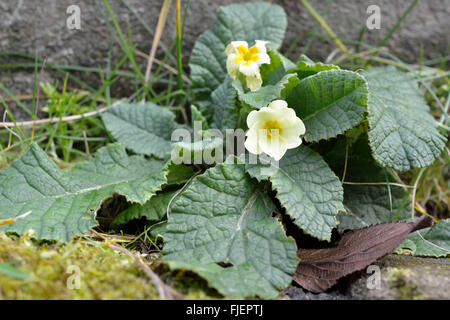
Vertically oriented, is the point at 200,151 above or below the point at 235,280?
above

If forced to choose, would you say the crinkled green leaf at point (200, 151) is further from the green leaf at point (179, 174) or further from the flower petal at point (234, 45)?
the flower petal at point (234, 45)

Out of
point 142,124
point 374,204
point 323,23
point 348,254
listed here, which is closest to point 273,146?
point 348,254

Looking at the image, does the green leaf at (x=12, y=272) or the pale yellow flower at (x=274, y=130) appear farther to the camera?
the pale yellow flower at (x=274, y=130)

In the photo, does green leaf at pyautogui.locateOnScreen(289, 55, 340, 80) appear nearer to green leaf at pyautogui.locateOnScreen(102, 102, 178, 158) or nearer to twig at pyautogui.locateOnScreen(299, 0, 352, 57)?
green leaf at pyautogui.locateOnScreen(102, 102, 178, 158)

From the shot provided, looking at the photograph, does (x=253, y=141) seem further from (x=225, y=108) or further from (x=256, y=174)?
(x=225, y=108)

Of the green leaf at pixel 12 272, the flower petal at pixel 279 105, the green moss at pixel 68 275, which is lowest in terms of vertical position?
the green moss at pixel 68 275

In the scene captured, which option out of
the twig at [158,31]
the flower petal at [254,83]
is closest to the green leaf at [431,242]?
the flower petal at [254,83]
